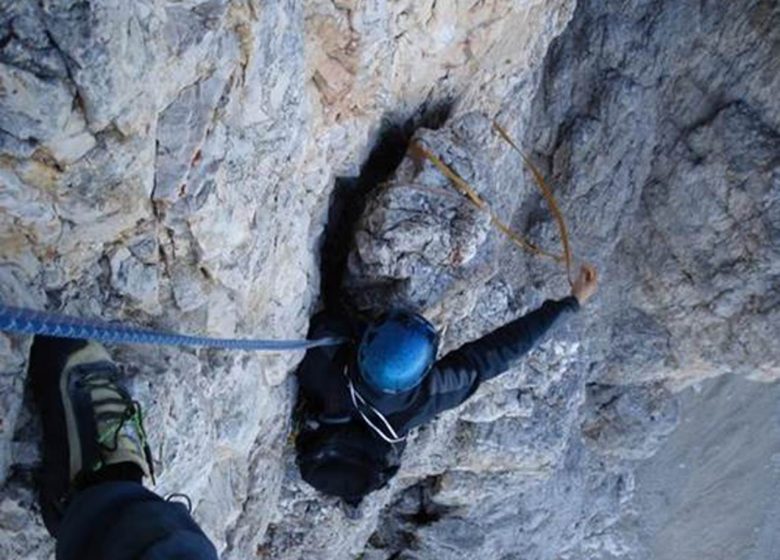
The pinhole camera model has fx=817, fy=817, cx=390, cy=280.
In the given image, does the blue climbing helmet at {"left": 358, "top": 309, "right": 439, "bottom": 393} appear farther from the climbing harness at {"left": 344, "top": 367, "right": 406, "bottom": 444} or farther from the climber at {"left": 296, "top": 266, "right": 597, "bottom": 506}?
the climbing harness at {"left": 344, "top": 367, "right": 406, "bottom": 444}

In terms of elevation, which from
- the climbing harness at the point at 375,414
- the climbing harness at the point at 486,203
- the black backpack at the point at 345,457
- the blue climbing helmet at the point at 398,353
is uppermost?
the climbing harness at the point at 486,203

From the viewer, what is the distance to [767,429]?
980cm

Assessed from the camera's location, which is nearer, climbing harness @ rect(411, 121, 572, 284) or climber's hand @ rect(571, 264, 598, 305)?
climber's hand @ rect(571, 264, 598, 305)

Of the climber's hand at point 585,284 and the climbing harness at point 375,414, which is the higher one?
the climber's hand at point 585,284

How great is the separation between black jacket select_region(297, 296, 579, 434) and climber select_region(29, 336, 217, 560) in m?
1.53

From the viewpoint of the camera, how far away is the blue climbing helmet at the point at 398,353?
13.1 ft

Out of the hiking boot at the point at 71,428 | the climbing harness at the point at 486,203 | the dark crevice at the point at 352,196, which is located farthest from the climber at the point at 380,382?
the hiking boot at the point at 71,428

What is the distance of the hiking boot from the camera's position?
281cm

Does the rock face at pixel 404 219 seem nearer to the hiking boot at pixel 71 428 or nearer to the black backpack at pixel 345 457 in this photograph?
the hiking boot at pixel 71 428

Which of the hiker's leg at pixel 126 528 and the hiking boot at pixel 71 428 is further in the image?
the hiking boot at pixel 71 428

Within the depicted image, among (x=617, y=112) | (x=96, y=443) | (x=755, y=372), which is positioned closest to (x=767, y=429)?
(x=755, y=372)

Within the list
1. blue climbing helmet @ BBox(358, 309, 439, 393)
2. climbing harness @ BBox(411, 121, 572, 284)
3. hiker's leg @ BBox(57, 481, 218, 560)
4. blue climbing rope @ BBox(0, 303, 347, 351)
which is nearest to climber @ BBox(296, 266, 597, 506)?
blue climbing helmet @ BBox(358, 309, 439, 393)

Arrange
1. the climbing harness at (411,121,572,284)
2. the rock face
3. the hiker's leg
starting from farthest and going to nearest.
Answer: the climbing harness at (411,121,572,284) → the rock face → the hiker's leg

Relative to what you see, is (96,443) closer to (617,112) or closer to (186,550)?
(186,550)
